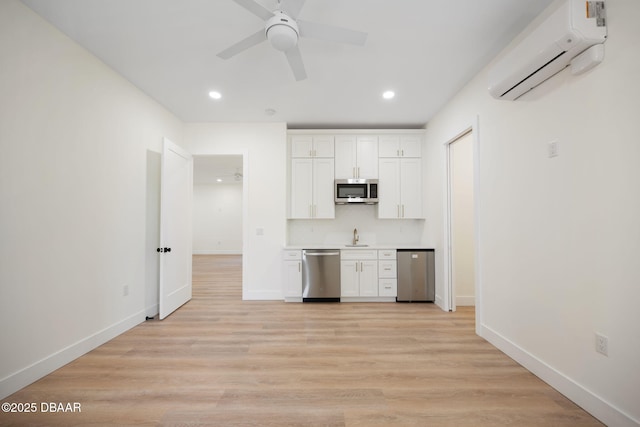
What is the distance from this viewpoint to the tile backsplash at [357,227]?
483 cm

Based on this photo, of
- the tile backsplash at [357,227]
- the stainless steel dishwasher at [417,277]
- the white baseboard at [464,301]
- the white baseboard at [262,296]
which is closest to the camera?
the white baseboard at [464,301]

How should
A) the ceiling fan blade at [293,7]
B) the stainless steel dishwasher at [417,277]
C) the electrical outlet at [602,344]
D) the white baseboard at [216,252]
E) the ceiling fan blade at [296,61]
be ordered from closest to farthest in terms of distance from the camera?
1. the electrical outlet at [602,344]
2. the ceiling fan blade at [293,7]
3. the ceiling fan blade at [296,61]
4. the stainless steel dishwasher at [417,277]
5. the white baseboard at [216,252]

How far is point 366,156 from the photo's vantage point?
179 inches

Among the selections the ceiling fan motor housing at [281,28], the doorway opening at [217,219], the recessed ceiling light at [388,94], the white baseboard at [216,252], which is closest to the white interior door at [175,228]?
the ceiling fan motor housing at [281,28]

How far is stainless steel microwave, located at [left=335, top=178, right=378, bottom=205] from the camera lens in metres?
4.45

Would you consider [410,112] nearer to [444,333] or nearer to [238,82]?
[238,82]

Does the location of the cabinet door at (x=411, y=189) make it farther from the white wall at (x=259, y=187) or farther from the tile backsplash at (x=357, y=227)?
the white wall at (x=259, y=187)

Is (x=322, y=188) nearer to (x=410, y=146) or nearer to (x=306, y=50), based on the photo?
(x=410, y=146)

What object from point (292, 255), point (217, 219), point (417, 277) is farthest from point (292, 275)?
point (217, 219)

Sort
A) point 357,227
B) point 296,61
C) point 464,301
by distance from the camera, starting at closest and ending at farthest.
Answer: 1. point 296,61
2. point 464,301
3. point 357,227

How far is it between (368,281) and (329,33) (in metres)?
3.34

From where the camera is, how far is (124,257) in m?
3.06

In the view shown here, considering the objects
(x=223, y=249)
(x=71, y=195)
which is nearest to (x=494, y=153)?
(x=71, y=195)

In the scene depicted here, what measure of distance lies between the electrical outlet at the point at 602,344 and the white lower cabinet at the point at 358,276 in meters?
2.68
